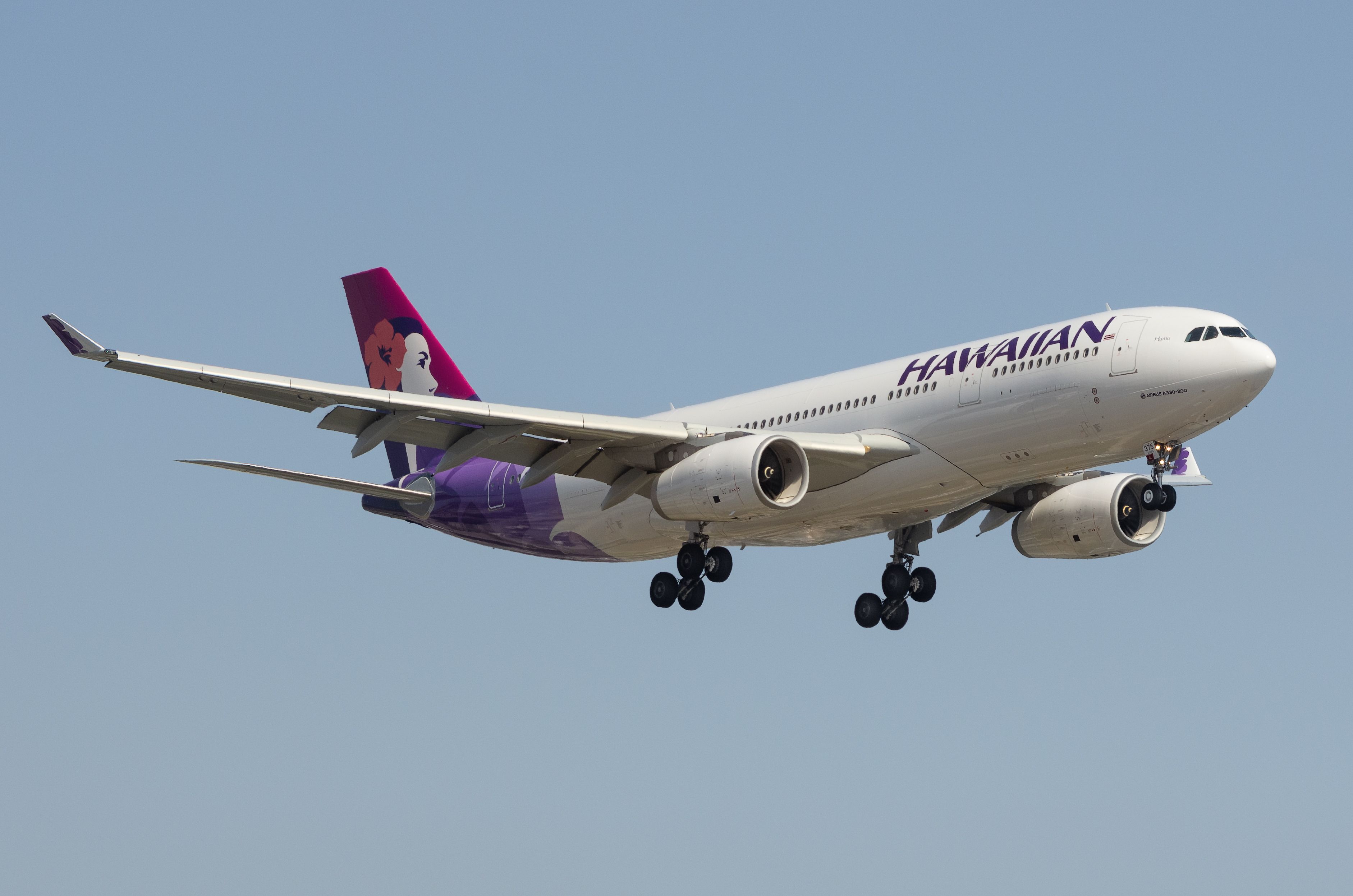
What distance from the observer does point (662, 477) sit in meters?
38.8

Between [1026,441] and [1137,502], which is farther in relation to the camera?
[1137,502]

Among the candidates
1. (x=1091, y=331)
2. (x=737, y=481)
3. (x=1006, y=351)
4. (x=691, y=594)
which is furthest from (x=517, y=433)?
(x=1091, y=331)

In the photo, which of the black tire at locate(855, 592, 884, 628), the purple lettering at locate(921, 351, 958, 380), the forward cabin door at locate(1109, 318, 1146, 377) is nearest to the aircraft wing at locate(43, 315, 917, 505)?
the purple lettering at locate(921, 351, 958, 380)

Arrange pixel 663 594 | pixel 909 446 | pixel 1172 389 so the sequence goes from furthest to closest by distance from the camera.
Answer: pixel 663 594, pixel 909 446, pixel 1172 389

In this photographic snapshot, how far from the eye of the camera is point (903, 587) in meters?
44.4

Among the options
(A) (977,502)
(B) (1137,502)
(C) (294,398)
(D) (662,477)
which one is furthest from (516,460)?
(B) (1137,502)

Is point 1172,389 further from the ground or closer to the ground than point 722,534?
further from the ground

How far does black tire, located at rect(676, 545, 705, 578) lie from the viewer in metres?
41.2

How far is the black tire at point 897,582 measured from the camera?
44.3 m

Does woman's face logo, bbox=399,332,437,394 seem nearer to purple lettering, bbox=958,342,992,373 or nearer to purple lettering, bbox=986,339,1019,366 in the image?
purple lettering, bbox=958,342,992,373

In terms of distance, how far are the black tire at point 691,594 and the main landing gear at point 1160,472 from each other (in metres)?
9.85

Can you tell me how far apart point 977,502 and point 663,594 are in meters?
7.67

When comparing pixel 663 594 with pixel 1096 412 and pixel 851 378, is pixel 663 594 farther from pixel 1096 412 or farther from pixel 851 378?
pixel 1096 412

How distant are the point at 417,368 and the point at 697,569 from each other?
463 inches
